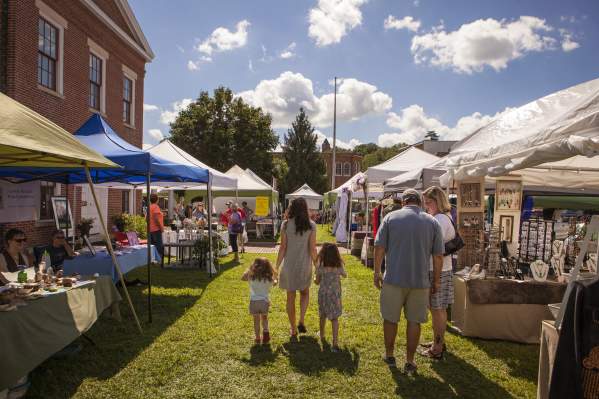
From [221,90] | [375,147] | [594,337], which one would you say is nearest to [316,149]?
[221,90]

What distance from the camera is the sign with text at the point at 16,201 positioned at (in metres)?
7.72

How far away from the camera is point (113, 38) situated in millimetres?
15477

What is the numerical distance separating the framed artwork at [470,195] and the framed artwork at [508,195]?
1.78ft

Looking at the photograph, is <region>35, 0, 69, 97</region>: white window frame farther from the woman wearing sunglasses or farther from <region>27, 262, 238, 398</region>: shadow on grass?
the woman wearing sunglasses

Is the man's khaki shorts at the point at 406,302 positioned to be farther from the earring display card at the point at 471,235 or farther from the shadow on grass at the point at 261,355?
the earring display card at the point at 471,235

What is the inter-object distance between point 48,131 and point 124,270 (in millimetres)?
3876

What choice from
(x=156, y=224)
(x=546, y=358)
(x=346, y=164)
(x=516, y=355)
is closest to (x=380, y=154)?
(x=346, y=164)

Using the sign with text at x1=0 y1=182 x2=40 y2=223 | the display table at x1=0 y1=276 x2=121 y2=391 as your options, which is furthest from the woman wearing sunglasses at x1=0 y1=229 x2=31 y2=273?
the sign with text at x1=0 y1=182 x2=40 y2=223

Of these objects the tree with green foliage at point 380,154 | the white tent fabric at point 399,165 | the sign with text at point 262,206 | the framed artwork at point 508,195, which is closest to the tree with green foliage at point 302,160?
the tree with green foliage at point 380,154

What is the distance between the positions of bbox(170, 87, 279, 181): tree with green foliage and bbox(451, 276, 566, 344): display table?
1170 inches

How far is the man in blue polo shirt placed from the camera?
4.03 metres

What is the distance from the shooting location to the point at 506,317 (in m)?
5.20

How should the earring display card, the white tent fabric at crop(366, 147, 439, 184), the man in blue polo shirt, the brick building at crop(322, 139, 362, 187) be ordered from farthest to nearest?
the brick building at crop(322, 139, 362, 187), the white tent fabric at crop(366, 147, 439, 184), the earring display card, the man in blue polo shirt

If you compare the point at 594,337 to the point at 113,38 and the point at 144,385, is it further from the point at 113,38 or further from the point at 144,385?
the point at 113,38
